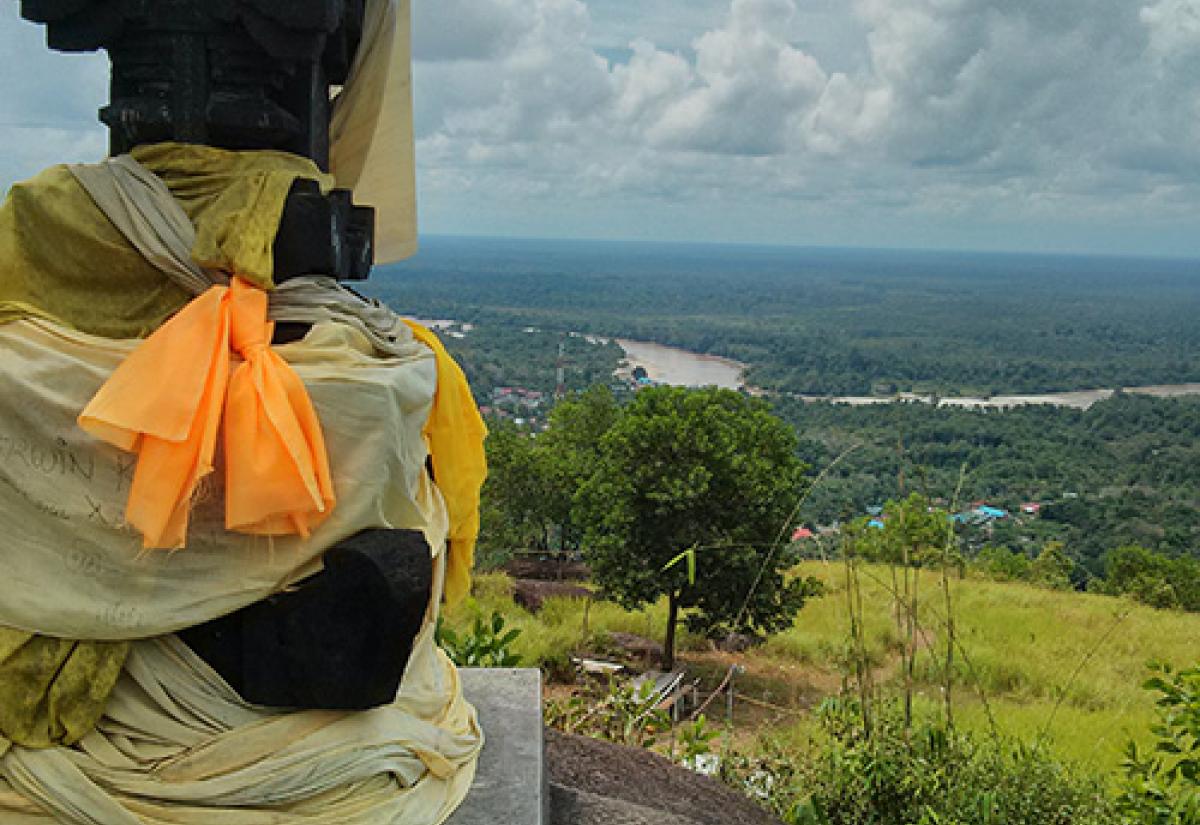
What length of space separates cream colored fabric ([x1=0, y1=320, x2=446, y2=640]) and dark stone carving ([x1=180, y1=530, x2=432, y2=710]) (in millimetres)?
59

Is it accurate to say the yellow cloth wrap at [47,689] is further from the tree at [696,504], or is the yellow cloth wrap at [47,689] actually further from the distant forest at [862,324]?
the distant forest at [862,324]

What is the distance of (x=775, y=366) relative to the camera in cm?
8750

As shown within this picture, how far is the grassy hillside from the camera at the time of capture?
8859mm

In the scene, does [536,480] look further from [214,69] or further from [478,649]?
[214,69]

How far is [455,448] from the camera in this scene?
3.12 meters

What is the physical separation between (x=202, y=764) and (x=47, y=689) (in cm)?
36


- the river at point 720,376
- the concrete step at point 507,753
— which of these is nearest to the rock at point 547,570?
the concrete step at point 507,753

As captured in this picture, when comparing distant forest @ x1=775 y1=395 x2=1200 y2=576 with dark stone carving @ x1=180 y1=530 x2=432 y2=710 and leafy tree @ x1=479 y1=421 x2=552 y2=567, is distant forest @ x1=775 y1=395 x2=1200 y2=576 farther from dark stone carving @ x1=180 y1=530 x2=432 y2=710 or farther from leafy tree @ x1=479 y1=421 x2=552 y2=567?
leafy tree @ x1=479 y1=421 x2=552 y2=567

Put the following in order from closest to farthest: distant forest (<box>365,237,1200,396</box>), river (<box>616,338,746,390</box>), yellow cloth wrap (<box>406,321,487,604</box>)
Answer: yellow cloth wrap (<box>406,321,487,604</box>) → river (<box>616,338,746,390</box>) → distant forest (<box>365,237,1200,396</box>)

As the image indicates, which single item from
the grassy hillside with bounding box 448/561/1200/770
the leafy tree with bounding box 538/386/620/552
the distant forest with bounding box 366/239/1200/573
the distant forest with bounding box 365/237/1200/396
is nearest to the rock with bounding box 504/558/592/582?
the leafy tree with bounding box 538/386/620/552

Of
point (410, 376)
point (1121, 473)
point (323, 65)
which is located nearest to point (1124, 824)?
point (410, 376)

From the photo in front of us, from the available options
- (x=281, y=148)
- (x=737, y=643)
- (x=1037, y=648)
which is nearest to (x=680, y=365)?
(x=737, y=643)

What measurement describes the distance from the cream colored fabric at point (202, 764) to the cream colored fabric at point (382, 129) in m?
1.55

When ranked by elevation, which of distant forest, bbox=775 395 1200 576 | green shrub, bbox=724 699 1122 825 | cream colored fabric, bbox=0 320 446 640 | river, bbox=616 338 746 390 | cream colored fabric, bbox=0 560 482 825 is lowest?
river, bbox=616 338 746 390
